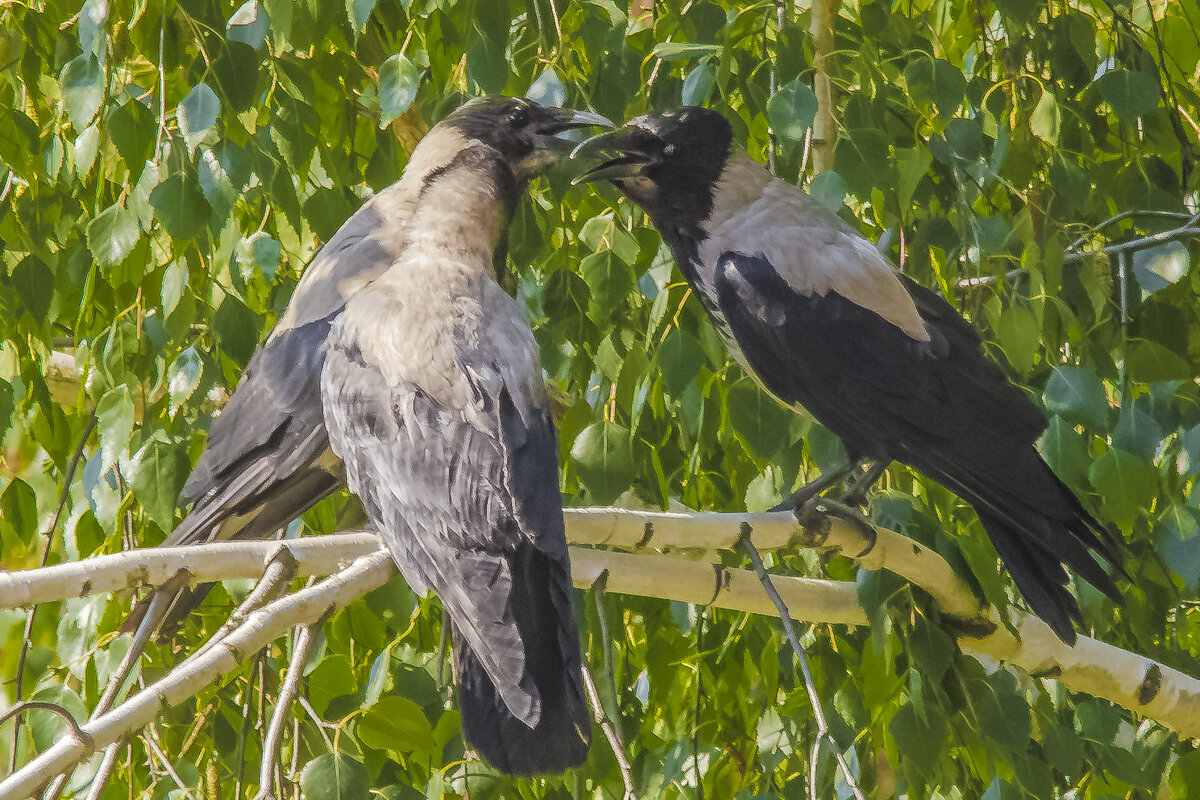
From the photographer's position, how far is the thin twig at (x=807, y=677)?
888 millimetres

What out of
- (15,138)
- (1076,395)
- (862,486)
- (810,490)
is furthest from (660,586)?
(15,138)

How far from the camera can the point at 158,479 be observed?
121 centimetres

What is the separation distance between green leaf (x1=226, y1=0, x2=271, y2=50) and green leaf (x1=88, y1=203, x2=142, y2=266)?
21 cm

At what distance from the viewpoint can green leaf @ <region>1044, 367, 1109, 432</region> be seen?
119cm

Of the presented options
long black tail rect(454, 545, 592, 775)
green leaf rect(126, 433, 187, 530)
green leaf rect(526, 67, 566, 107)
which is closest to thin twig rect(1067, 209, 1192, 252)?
green leaf rect(526, 67, 566, 107)

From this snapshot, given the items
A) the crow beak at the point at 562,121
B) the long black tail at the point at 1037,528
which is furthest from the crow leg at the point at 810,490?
the crow beak at the point at 562,121

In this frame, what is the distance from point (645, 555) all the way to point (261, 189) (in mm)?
585

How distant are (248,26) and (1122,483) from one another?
3.18 ft

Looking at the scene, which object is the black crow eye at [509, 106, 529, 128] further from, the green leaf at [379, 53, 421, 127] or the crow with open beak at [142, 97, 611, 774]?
the green leaf at [379, 53, 421, 127]

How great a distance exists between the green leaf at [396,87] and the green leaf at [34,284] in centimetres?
44

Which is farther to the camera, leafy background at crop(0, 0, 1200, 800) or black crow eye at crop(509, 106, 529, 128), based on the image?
black crow eye at crop(509, 106, 529, 128)

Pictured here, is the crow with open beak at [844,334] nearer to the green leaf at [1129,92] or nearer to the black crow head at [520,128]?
the black crow head at [520,128]

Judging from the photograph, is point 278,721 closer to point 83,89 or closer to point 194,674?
point 194,674

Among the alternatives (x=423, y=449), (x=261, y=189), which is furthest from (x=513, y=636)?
(x=261, y=189)
